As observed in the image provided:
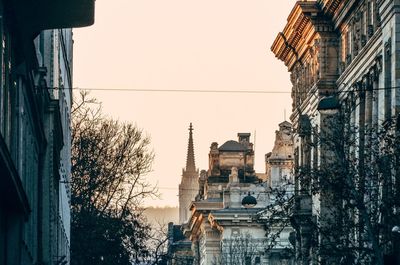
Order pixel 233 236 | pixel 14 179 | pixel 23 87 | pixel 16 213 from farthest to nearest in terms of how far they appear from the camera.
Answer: pixel 233 236, pixel 23 87, pixel 16 213, pixel 14 179

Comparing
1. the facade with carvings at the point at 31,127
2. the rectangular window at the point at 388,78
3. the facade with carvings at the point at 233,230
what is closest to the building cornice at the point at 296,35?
the rectangular window at the point at 388,78

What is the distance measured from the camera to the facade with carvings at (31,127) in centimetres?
3791

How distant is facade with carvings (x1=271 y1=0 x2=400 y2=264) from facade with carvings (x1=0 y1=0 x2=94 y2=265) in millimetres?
7324

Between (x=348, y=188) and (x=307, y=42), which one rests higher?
(x=307, y=42)

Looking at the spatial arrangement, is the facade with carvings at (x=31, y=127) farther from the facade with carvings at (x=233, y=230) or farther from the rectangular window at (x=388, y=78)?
the facade with carvings at (x=233, y=230)

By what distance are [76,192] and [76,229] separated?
179 cm

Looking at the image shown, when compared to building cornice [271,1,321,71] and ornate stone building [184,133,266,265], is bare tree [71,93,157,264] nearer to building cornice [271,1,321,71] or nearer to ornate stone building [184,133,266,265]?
building cornice [271,1,321,71]

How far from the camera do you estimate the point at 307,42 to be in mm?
99188

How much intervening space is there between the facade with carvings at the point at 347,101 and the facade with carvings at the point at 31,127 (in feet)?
24.0

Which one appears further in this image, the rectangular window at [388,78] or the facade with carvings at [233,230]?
the facade with carvings at [233,230]

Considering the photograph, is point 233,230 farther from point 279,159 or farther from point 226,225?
point 279,159

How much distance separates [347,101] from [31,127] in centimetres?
3773

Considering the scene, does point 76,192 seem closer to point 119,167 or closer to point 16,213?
point 119,167

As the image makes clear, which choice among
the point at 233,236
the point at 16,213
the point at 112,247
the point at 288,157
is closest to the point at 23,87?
the point at 16,213
